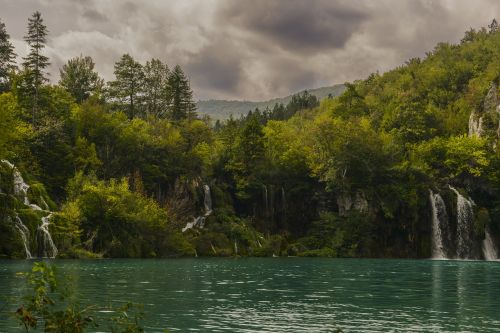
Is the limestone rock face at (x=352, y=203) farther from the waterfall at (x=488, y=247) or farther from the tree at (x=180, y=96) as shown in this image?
the tree at (x=180, y=96)

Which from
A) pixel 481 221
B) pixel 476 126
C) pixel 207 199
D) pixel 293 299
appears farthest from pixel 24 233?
pixel 476 126

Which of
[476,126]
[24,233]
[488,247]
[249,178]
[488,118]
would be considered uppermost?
[488,118]

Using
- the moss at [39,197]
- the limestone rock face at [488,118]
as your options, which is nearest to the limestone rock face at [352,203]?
the limestone rock face at [488,118]

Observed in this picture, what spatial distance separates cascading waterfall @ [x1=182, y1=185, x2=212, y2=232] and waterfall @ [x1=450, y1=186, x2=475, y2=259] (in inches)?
1413

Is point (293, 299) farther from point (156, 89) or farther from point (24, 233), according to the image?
point (156, 89)

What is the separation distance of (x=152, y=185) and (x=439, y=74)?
94.8m

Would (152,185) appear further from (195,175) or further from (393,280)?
(393,280)

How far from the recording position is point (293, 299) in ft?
91.7

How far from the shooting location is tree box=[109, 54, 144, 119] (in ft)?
340

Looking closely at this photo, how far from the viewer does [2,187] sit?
5709cm

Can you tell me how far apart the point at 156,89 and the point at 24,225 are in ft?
200

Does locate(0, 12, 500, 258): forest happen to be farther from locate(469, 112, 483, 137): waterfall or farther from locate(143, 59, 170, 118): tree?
locate(143, 59, 170, 118): tree

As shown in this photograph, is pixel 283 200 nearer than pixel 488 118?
Yes

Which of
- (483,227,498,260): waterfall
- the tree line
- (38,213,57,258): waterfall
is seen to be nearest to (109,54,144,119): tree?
the tree line
